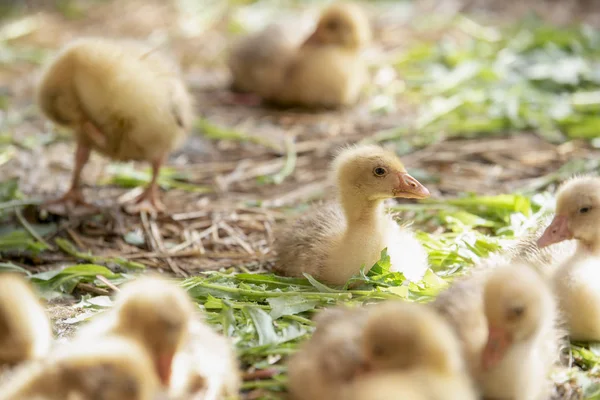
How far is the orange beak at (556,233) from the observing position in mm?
3273

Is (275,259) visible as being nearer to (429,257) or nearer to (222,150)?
(429,257)

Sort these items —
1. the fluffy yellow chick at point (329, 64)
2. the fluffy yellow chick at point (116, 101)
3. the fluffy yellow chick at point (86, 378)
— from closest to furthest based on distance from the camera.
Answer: the fluffy yellow chick at point (86, 378) → the fluffy yellow chick at point (116, 101) → the fluffy yellow chick at point (329, 64)

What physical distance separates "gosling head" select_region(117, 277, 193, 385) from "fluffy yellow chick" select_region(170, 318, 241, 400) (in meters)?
0.10

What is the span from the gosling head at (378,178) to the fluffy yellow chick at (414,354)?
1284 mm

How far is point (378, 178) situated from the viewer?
11.6 ft

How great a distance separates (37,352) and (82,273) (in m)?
1.22

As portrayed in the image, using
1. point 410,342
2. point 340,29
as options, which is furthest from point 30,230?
point 340,29

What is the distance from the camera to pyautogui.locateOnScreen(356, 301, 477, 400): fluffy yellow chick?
217cm

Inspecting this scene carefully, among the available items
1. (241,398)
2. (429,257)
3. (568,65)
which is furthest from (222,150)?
(241,398)

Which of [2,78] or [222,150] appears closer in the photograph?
[222,150]

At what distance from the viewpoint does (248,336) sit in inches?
117

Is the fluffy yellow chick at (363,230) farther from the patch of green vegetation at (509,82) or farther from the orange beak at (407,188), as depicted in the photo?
the patch of green vegetation at (509,82)

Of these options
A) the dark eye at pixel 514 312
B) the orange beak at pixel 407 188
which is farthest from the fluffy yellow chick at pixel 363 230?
the dark eye at pixel 514 312

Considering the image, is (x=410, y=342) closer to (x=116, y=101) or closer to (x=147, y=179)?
(x=116, y=101)
